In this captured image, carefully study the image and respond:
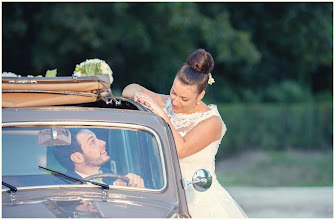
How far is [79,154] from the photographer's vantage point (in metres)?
4.10

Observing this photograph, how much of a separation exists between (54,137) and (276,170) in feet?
52.9

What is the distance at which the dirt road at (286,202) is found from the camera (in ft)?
38.5

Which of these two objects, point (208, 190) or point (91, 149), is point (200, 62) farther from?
point (91, 149)

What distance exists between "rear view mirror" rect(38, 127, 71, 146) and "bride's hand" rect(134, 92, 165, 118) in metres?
0.95

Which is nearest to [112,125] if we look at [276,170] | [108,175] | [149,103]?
[108,175]

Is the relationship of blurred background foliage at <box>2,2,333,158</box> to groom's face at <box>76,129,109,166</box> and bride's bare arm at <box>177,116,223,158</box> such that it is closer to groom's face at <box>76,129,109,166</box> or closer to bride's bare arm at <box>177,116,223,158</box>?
bride's bare arm at <box>177,116,223,158</box>

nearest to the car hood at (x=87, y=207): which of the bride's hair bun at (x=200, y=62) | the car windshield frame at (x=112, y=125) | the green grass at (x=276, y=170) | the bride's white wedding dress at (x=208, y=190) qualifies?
the car windshield frame at (x=112, y=125)

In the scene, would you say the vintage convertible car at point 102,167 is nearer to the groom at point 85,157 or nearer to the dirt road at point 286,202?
the groom at point 85,157

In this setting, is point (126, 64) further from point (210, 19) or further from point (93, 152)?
point (93, 152)

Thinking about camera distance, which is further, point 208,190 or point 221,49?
point 221,49

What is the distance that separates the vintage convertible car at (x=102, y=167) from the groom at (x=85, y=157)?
0.08 ft

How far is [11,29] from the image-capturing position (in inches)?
719

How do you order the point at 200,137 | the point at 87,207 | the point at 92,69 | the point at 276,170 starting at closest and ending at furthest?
1. the point at 87,207
2. the point at 200,137
3. the point at 92,69
4. the point at 276,170

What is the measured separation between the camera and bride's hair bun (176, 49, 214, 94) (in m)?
5.36
